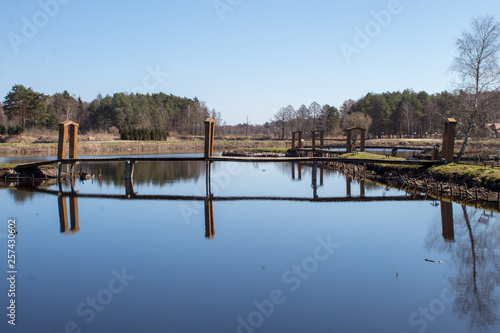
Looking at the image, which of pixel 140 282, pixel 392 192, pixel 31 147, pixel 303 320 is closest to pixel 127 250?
pixel 140 282

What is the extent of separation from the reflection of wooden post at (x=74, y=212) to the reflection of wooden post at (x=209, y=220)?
5.03m

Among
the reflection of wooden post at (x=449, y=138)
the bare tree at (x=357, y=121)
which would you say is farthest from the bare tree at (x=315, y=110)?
the reflection of wooden post at (x=449, y=138)

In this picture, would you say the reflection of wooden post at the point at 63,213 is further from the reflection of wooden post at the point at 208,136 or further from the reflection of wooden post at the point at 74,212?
the reflection of wooden post at the point at 208,136

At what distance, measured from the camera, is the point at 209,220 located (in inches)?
727

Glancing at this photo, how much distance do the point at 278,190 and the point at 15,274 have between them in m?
18.0

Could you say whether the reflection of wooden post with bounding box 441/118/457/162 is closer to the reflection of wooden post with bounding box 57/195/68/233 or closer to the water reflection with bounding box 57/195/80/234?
the water reflection with bounding box 57/195/80/234

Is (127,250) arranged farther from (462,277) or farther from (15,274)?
(462,277)

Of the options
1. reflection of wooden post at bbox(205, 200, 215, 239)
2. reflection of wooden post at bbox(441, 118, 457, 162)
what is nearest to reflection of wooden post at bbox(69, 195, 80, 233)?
reflection of wooden post at bbox(205, 200, 215, 239)

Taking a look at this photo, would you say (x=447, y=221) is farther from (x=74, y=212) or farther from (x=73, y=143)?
(x=73, y=143)

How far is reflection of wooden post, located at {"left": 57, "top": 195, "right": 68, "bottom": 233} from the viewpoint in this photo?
17.2 m

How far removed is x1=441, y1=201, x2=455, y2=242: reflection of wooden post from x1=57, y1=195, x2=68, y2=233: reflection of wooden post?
14.1m

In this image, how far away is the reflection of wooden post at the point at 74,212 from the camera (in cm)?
1715

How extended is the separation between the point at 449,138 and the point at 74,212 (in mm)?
21324

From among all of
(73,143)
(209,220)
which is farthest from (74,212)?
(73,143)
